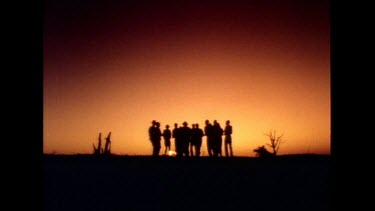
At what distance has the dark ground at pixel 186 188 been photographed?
11836 millimetres

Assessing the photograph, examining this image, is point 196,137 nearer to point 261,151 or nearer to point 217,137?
point 217,137

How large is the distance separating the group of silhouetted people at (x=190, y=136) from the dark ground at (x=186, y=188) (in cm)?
308

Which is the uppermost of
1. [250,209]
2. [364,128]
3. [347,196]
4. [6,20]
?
[6,20]

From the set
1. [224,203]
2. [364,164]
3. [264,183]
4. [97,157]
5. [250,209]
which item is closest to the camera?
[364,164]

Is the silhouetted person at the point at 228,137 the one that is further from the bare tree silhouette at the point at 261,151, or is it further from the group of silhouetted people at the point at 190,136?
the bare tree silhouette at the point at 261,151

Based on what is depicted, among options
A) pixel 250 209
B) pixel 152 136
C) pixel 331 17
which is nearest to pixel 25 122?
pixel 331 17

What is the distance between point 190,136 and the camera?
984 inches

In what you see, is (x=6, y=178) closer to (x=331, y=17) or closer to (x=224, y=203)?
(x=331, y=17)

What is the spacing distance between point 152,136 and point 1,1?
2223cm

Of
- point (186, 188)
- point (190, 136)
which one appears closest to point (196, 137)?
point (190, 136)

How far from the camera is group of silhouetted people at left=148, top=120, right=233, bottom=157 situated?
81.5 ft

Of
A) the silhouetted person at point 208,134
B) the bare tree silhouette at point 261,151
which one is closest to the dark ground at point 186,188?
the silhouetted person at point 208,134

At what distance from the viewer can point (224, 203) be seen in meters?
12.0

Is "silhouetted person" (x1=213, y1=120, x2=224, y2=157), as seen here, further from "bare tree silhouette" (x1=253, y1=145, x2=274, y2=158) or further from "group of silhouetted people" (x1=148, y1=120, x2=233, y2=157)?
"bare tree silhouette" (x1=253, y1=145, x2=274, y2=158)
